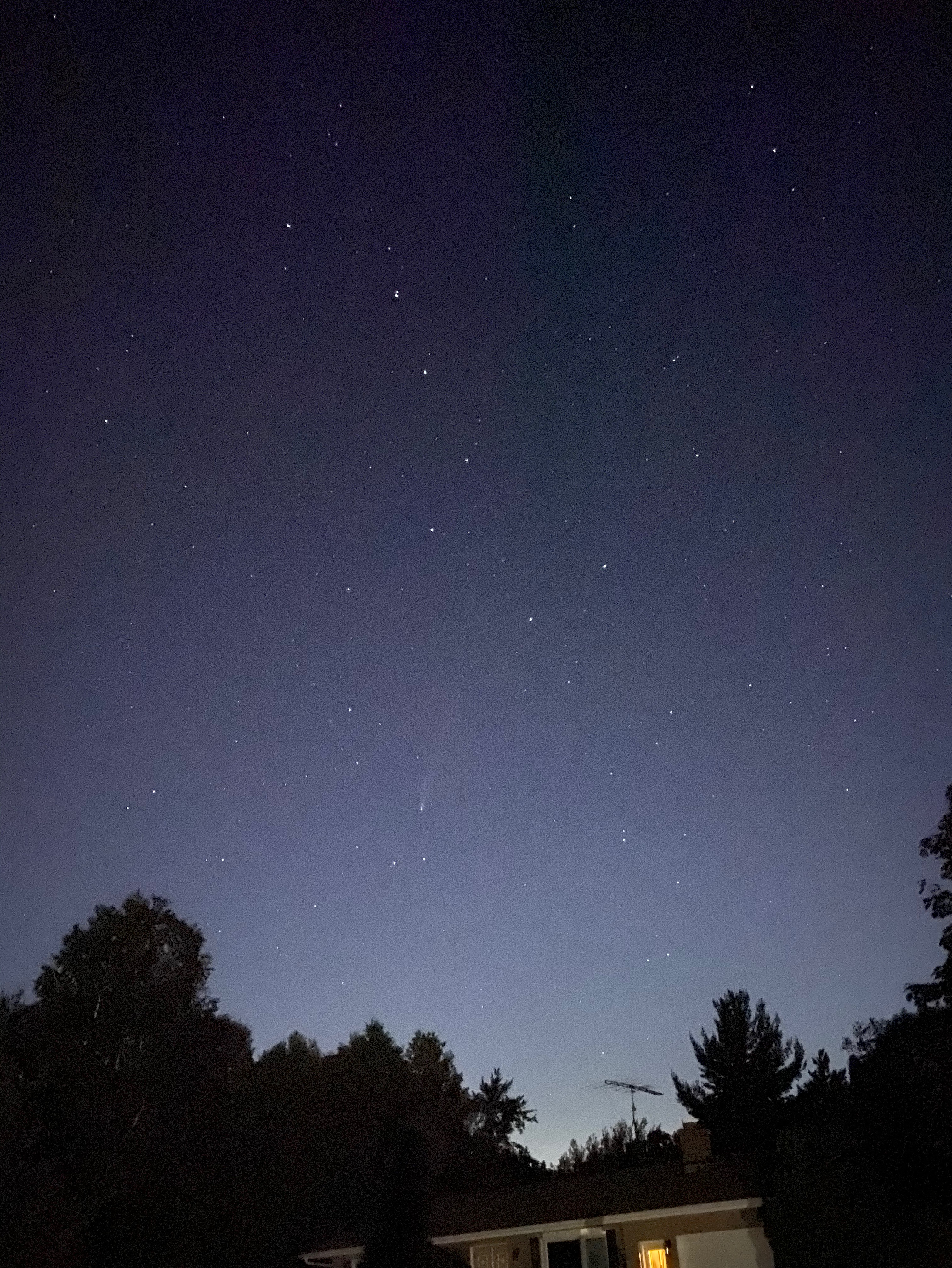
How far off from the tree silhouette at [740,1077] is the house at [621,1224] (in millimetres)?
18868

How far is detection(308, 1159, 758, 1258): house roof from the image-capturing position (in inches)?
802

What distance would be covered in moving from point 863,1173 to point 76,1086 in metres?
20.3

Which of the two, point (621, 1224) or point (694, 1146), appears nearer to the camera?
point (621, 1224)

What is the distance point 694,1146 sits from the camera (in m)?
25.1

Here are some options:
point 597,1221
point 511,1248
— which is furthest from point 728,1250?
point 511,1248

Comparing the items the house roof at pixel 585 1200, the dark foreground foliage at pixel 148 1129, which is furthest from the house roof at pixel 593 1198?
the dark foreground foliage at pixel 148 1129

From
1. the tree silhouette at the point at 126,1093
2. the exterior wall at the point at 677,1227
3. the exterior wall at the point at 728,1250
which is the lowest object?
the exterior wall at the point at 728,1250

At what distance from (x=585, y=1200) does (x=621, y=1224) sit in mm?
1103

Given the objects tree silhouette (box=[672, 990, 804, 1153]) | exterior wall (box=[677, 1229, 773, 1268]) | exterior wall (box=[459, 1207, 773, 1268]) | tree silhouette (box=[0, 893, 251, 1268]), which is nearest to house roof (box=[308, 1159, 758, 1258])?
exterior wall (box=[459, 1207, 773, 1268])

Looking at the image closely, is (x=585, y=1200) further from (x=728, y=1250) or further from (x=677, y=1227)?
(x=728, y=1250)

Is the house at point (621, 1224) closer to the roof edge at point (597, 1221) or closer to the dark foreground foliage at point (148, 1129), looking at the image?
the roof edge at point (597, 1221)

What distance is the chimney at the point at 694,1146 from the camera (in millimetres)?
24328

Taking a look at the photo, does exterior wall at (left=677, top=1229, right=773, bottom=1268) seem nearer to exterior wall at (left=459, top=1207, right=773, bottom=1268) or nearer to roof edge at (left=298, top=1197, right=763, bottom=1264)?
exterior wall at (left=459, top=1207, right=773, bottom=1268)

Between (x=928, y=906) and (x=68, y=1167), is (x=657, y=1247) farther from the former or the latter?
(x=68, y=1167)
